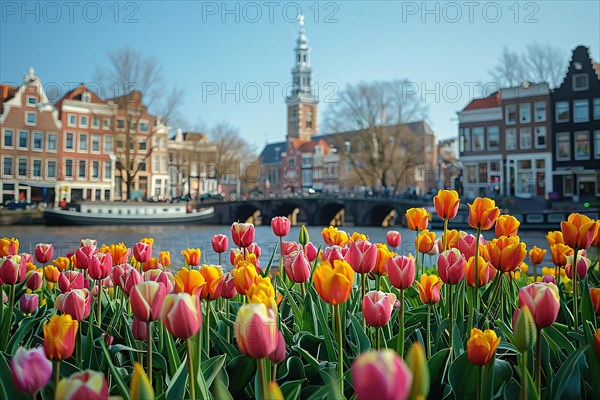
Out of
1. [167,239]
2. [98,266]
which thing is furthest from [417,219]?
[167,239]

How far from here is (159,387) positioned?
1.06 m

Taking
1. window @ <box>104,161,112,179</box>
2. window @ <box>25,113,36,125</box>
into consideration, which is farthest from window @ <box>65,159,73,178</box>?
window @ <box>25,113,36,125</box>

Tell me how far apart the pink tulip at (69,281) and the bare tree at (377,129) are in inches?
1093

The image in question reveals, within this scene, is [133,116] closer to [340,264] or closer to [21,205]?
[21,205]

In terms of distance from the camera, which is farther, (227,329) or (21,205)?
(21,205)

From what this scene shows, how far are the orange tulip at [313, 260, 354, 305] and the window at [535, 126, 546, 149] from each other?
987 inches

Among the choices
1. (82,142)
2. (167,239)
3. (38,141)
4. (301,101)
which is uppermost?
(301,101)

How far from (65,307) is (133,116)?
26293 mm

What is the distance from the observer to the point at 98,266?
4.80 ft

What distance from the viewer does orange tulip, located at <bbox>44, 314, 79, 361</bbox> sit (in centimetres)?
83

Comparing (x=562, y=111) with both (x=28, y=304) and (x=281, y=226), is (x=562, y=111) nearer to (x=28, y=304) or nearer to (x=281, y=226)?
(x=281, y=226)

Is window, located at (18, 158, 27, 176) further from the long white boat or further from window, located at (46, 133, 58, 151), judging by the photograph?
the long white boat

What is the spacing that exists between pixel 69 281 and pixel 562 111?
23895mm

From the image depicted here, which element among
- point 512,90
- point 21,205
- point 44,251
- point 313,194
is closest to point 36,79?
point 21,205
